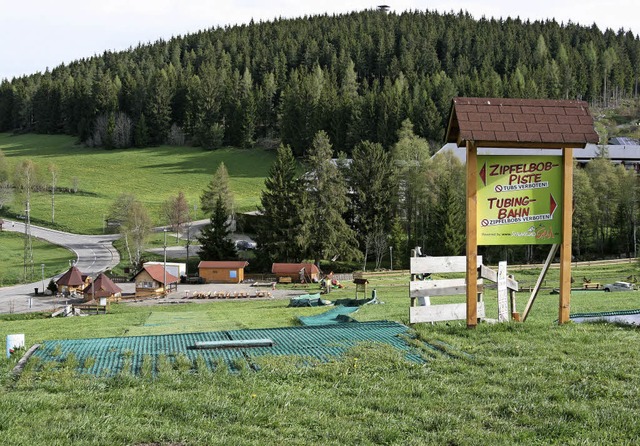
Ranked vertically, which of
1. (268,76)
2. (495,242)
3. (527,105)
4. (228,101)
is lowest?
(495,242)

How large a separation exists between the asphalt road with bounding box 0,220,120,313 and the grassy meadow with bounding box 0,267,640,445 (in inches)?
1361

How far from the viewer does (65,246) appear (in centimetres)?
6900

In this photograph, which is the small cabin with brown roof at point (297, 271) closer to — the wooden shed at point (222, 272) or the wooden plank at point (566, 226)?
the wooden shed at point (222, 272)

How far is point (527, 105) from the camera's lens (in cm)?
1076

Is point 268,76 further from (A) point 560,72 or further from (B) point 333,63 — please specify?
(A) point 560,72

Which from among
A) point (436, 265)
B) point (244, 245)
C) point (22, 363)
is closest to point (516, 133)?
point (436, 265)

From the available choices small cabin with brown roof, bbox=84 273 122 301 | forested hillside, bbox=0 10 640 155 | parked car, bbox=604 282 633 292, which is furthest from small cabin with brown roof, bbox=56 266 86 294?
forested hillside, bbox=0 10 640 155

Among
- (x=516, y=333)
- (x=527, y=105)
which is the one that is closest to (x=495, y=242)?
(x=516, y=333)

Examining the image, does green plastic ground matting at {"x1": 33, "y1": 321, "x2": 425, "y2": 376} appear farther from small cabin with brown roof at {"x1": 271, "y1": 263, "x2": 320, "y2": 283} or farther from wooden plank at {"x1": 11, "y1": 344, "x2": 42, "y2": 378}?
small cabin with brown roof at {"x1": 271, "y1": 263, "x2": 320, "y2": 283}

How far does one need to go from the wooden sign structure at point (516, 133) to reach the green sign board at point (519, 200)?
0.13m

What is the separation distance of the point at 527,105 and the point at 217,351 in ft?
21.7

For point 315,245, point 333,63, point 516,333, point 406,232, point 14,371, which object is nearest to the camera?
point 14,371

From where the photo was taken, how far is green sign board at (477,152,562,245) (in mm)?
10648

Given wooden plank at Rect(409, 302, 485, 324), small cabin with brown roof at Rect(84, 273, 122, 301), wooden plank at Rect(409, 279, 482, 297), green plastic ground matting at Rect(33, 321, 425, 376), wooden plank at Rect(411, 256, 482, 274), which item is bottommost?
small cabin with brown roof at Rect(84, 273, 122, 301)
